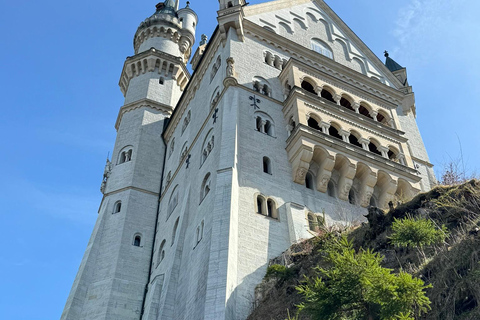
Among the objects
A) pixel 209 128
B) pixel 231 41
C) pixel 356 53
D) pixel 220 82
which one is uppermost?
pixel 356 53

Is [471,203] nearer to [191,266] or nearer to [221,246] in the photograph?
[221,246]

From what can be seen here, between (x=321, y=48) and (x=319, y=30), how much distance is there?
190 centimetres

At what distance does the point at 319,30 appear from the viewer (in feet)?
120

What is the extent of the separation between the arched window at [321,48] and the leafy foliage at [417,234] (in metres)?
20.7

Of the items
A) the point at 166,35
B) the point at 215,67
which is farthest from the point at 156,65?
the point at 215,67

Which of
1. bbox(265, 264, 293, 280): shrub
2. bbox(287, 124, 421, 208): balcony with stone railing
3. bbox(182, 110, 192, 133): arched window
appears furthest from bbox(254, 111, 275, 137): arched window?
bbox(265, 264, 293, 280): shrub

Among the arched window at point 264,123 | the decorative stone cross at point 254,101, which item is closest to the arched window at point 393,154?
the arched window at point 264,123

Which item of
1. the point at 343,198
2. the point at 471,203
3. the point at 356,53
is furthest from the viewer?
the point at 356,53

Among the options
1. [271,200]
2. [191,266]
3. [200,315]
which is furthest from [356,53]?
[200,315]

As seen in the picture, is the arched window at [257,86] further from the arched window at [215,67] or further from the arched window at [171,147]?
the arched window at [171,147]

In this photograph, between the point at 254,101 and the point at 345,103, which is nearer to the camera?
the point at 254,101

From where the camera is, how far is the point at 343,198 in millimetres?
26594

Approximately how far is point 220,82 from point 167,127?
32.2 feet

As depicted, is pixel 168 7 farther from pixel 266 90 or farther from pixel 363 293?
pixel 363 293
